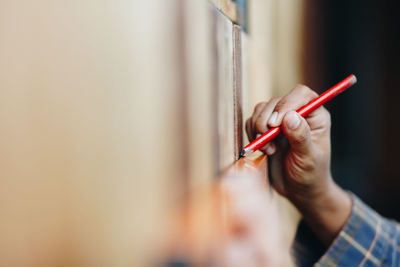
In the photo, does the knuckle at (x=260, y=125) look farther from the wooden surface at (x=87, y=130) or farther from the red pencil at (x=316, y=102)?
the wooden surface at (x=87, y=130)

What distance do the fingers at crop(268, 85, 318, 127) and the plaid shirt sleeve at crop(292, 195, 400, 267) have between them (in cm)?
21

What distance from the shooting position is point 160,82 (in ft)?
0.97

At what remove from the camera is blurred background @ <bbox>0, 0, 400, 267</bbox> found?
183 millimetres

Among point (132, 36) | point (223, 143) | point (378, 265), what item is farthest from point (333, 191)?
point (132, 36)

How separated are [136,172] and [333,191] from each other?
0.33m

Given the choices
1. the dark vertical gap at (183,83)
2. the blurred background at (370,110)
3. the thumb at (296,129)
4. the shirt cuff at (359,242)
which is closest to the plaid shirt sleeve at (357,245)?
the shirt cuff at (359,242)

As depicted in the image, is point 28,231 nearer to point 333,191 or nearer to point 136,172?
point 136,172

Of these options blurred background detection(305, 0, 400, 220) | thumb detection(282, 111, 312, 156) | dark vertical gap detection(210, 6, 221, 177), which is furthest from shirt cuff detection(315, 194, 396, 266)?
blurred background detection(305, 0, 400, 220)

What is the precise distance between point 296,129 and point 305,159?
8 centimetres

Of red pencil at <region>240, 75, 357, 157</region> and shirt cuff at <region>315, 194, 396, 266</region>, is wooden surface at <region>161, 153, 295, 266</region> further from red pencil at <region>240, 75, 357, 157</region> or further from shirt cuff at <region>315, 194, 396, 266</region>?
shirt cuff at <region>315, 194, 396, 266</region>

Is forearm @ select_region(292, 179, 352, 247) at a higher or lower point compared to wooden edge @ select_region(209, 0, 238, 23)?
lower

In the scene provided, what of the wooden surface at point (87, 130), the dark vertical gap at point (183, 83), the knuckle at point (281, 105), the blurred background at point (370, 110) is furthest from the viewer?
the blurred background at point (370, 110)

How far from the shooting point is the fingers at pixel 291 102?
39 centimetres

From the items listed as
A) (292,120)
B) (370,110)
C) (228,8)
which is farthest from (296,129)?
(370,110)
